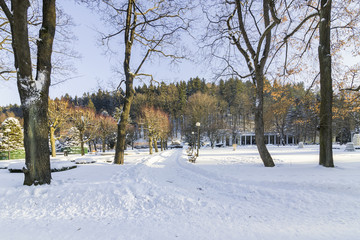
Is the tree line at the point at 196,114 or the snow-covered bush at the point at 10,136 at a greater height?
the tree line at the point at 196,114

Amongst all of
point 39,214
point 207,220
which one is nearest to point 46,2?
point 39,214

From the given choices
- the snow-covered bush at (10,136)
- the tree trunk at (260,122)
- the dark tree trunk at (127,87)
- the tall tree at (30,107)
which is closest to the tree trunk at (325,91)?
the tree trunk at (260,122)

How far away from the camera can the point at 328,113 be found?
24.8 feet

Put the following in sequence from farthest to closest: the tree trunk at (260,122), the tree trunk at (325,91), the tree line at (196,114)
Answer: the tree line at (196,114) < the tree trunk at (260,122) < the tree trunk at (325,91)

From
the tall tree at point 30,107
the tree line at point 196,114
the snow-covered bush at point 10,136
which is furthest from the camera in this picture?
the snow-covered bush at point 10,136

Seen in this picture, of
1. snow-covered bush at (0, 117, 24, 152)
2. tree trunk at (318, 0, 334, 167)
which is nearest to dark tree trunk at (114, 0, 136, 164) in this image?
tree trunk at (318, 0, 334, 167)

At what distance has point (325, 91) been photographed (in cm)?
771

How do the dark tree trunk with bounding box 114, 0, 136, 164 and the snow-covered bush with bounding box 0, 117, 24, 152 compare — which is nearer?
the dark tree trunk with bounding box 114, 0, 136, 164

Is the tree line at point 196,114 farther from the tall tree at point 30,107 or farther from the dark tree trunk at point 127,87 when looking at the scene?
the tall tree at point 30,107

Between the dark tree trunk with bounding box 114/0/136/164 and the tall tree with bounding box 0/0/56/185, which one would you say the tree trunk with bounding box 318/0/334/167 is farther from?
the tall tree with bounding box 0/0/56/185

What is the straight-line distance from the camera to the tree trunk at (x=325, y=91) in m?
7.49

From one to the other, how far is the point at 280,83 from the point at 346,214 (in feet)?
29.9

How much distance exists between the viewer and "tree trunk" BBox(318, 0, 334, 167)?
749 cm

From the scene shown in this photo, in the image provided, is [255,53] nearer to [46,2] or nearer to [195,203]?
[195,203]
